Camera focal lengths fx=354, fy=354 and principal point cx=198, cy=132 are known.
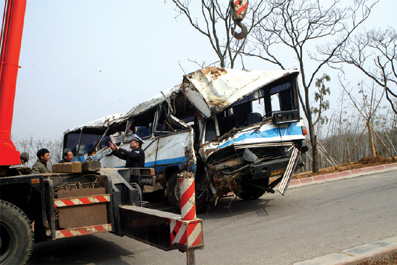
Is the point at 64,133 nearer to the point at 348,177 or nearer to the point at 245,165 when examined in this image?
the point at 245,165

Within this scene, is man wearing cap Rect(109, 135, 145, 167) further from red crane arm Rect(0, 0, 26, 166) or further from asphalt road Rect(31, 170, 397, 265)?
red crane arm Rect(0, 0, 26, 166)

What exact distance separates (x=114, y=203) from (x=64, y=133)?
7.88m

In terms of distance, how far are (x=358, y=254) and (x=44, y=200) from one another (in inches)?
148

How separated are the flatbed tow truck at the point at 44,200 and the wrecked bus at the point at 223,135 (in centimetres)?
241

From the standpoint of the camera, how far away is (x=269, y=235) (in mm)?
5496

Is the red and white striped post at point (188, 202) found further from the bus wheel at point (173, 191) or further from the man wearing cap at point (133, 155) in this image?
the bus wheel at point (173, 191)

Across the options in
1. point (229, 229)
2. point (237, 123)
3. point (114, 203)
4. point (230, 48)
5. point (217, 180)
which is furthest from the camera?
point (230, 48)

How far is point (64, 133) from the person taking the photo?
1141cm

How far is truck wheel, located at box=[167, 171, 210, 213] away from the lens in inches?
278

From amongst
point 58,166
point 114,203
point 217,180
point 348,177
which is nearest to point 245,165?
point 217,180

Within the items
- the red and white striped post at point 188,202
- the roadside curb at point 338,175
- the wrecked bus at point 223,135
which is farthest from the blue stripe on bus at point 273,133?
the roadside curb at point 338,175

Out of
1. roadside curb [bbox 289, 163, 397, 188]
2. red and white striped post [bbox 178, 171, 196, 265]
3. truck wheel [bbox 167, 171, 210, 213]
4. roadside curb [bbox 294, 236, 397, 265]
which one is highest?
red and white striped post [bbox 178, 171, 196, 265]

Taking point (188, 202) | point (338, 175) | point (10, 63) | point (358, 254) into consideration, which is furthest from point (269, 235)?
point (338, 175)

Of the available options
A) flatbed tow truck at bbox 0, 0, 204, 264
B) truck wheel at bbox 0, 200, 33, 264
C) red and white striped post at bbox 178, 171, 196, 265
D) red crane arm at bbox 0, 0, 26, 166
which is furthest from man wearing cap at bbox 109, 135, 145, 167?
red and white striped post at bbox 178, 171, 196, 265
